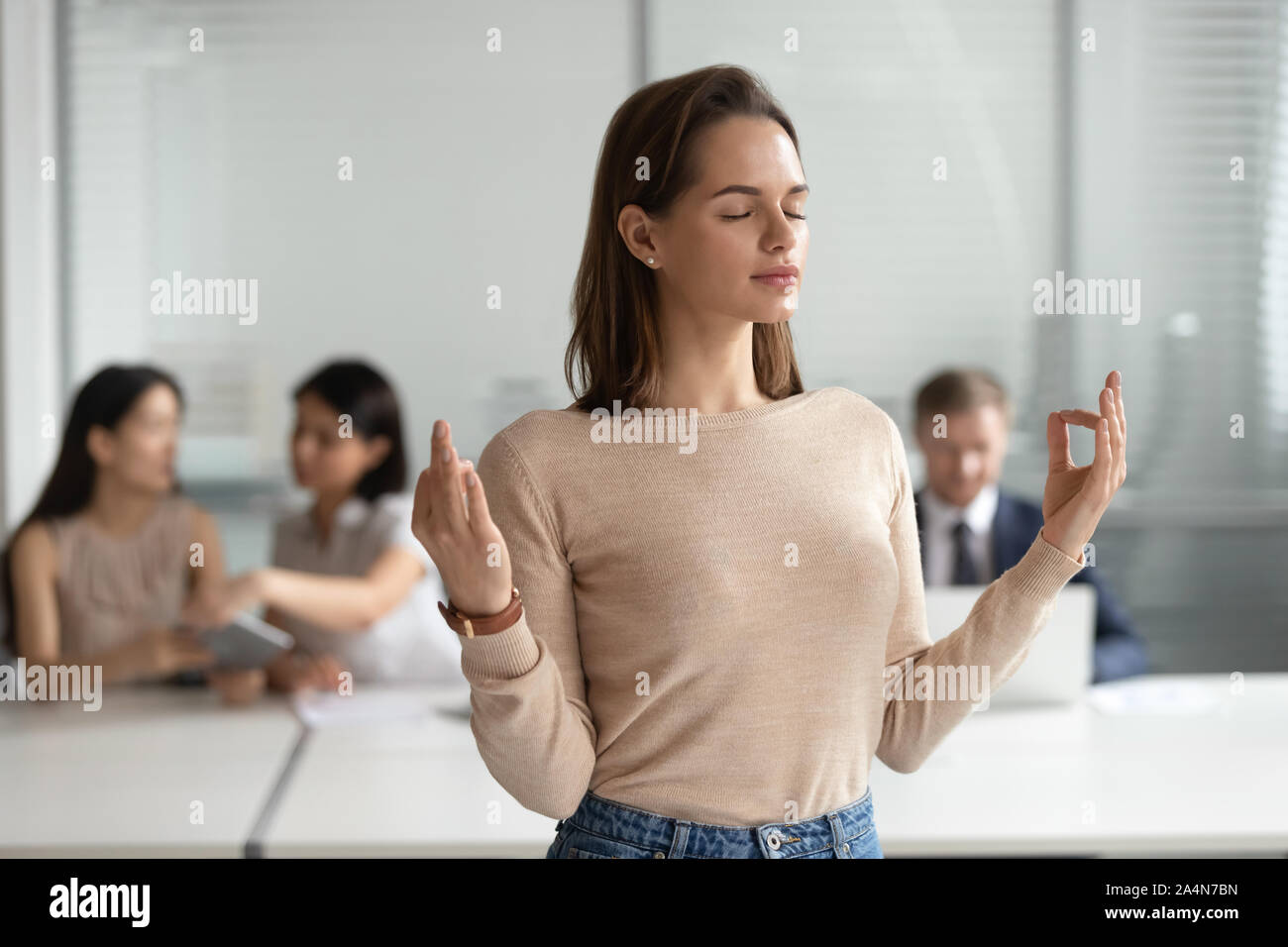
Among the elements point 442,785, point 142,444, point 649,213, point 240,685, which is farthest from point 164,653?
point 649,213

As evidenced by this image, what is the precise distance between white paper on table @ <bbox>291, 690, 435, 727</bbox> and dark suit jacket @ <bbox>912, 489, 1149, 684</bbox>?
1169mm

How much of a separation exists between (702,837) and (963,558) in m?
1.80

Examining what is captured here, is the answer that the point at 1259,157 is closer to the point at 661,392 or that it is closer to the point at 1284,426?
the point at 1284,426

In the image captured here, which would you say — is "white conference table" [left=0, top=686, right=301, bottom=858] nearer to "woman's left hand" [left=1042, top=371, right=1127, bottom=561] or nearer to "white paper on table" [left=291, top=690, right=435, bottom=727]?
"white paper on table" [left=291, top=690, right=435, bottom=727]

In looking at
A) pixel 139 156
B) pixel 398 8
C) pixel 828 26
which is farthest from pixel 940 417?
pixel 139 156

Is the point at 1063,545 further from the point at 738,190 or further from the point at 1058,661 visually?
the point at 1058,661

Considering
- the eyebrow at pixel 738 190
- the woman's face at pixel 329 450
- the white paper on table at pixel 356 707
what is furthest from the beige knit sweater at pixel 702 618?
the woman's face at pixel 329 450

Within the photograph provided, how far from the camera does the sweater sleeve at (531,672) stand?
96cm

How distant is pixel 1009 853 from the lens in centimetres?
162

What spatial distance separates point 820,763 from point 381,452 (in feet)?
6.47

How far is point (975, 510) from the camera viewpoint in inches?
106

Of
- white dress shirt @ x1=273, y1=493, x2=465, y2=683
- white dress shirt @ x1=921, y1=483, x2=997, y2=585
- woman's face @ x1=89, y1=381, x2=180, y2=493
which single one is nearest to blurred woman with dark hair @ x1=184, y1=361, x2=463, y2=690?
white dress shirt @ x1=273, y1=493, x2=465, y2=683

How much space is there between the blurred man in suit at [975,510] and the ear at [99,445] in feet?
6.03
